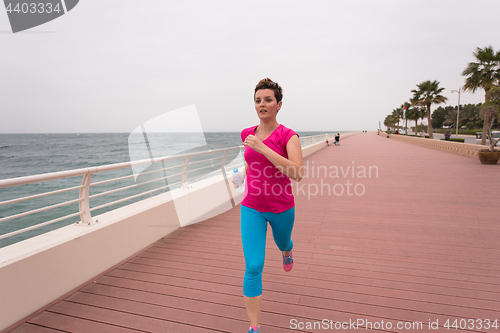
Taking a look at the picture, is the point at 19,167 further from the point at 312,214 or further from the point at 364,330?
the point at 364,330

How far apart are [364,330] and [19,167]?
148 feet

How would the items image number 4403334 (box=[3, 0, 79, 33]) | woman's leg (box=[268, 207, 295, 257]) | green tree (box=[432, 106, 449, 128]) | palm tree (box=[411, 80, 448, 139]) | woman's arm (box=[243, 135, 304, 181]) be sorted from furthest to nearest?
green tree (box=[432, 106, 449, 128]) < palm tree (box=[411, 80, 448, 139]) < image number 4403334 (box=[3, 0, 79, 33]) < woman's leg (box=[268, 207, 295, 257]) < woman's arm (box=[243, 135, 304, 181])

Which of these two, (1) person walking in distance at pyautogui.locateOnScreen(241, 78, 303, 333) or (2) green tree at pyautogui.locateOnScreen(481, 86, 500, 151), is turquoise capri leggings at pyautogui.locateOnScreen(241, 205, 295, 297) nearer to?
(1) person walking in distance at pyautogui.locateOnScreen(241, 78, 303, 333)

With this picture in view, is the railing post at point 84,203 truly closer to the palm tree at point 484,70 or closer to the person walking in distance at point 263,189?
the person walking in distance at point 263,189

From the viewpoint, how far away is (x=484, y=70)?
23.9m

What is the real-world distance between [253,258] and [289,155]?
750 mm

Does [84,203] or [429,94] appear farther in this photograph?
[429,94]

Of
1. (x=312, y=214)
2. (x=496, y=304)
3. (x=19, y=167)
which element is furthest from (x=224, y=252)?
(x=19, y=167)

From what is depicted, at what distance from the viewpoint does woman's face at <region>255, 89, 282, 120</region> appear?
6.89ft

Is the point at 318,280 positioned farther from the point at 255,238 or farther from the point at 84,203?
the point at 84,203
